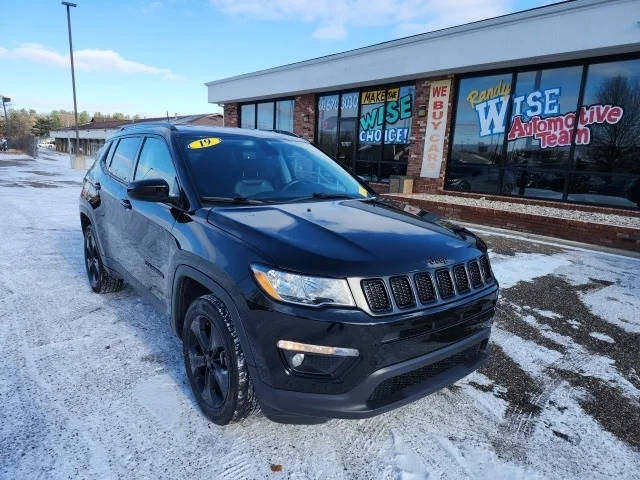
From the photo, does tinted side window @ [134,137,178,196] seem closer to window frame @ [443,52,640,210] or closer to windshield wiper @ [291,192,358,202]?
windshield wiper @ [291,192,358,202]

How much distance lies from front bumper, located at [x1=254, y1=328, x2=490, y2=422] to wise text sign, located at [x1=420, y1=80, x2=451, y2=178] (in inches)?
398

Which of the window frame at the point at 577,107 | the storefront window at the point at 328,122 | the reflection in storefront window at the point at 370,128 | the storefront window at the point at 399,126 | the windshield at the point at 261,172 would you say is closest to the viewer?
the windshield at the point at 261,172

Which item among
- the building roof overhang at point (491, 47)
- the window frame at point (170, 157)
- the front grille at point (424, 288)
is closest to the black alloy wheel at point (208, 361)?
the window frame at point (170, 157)

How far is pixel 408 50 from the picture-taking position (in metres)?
11.3

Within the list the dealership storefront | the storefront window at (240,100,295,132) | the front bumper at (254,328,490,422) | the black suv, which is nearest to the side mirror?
the black suv

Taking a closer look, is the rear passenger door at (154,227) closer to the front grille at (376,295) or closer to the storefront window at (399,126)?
the front grille at (376,295)

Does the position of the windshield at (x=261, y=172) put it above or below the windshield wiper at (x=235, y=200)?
above

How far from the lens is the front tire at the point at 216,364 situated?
2082mm

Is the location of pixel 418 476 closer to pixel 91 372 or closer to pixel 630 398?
pixel 630 398

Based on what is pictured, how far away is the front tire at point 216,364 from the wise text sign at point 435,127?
10257 mm

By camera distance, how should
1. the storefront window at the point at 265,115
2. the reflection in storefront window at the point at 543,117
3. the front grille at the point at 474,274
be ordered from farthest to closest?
the storefront window at the point at 265,115, the reflection in storefront window at the point at 543,117, the front grille at the point at 474,274

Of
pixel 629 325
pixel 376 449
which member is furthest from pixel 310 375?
pixel 629 325

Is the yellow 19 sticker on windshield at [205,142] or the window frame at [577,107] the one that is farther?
the window frame at [577,107]

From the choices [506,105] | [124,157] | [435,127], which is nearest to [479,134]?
[506,105]
